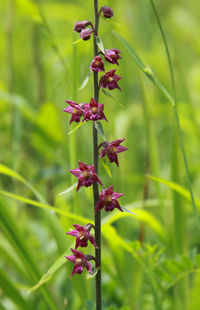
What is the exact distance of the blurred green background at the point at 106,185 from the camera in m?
2.15

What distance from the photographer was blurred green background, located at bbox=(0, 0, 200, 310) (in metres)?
2.15

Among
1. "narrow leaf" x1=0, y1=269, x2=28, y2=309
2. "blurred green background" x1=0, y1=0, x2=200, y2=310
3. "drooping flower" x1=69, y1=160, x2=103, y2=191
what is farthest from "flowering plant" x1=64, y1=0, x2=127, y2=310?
"narrow leaf" x1=0, y1=269, x2=28, y2=309

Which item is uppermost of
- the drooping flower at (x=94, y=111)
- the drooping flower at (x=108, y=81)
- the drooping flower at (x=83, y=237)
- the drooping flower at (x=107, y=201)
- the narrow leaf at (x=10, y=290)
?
the drooping flower at (x=108, y=81)

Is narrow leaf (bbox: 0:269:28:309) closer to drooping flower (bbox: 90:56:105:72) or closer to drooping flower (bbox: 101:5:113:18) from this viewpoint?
drooping flower (bbox: 90:56:105:72)

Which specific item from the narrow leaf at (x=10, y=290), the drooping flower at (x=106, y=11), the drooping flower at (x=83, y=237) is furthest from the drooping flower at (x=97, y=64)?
the narrow leaf at (x=10, y=290)

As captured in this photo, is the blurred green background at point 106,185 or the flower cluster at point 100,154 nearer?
the flower cluster at point 100,154

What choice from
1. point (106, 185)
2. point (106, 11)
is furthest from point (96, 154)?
point (106, 185)

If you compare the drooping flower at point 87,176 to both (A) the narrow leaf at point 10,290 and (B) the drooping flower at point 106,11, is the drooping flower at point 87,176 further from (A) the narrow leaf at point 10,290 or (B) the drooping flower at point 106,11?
(A) the narrow leaf at point 10,290

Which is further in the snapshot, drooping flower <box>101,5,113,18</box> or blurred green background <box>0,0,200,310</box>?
blurred green background <box>0,0,200,310</box>

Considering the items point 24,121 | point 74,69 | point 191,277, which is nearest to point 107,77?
point 74,69

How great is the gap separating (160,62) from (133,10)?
10.9 feet

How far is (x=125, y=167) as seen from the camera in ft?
12.5

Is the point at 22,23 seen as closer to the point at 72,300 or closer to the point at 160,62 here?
the point at 160,62

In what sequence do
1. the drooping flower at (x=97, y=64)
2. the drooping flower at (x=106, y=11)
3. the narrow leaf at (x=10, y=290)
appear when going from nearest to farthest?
the drooping flower at (x=97, y=64)
the drooping flower at (x=106, y=11)
the narrow leaf at (x=10, y=290)
